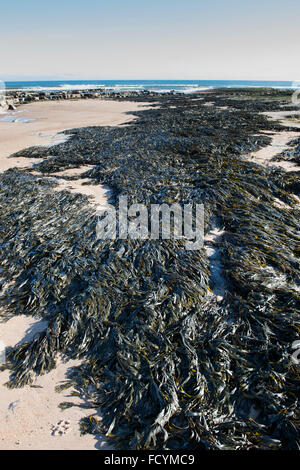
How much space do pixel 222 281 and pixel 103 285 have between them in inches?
65.4

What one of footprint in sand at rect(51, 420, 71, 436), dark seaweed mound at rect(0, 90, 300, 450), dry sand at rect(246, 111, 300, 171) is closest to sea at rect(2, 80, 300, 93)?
dry sand at rect(246, 111, 300, 171)

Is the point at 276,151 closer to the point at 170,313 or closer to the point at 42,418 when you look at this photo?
the point at 170,313

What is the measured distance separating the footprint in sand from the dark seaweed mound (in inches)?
5.4

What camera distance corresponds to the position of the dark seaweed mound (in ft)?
6.88

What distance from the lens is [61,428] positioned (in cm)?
207

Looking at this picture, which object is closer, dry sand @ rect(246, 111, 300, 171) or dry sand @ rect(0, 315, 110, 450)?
dry sand @ rect(0, 315, 110, 450)

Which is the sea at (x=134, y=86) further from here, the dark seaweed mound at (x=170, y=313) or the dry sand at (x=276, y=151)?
the dark seaweed mound at (x=170, y=313)

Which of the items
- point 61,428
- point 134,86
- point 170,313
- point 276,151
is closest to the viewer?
point 61,428

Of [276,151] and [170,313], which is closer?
[170,313]

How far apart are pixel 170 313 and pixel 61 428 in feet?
4.94

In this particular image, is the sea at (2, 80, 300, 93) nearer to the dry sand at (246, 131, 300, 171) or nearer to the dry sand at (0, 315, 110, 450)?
the dry sand at (246, 131, 300, 171)

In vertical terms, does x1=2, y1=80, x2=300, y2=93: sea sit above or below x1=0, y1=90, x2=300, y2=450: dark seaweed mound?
above

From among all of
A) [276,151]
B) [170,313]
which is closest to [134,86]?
[276,151]

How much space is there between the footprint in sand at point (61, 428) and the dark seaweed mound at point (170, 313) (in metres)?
0.14
